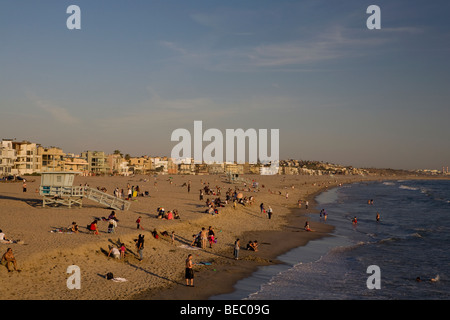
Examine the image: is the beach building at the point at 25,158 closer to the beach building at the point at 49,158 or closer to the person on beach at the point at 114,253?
the beach building at the point at 49,158

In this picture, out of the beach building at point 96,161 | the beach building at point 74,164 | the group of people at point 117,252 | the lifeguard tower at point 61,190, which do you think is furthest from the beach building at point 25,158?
the group of people at point 117,252

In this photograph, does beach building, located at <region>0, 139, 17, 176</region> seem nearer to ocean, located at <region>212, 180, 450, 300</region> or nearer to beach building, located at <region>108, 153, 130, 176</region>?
beach building, located at <region>108, 153, 130, 176</region>

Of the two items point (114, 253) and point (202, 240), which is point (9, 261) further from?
point (202, 240)

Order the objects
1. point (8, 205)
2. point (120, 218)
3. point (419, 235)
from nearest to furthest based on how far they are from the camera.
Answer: point (120, 218), point (8, 205), point (419, 235)

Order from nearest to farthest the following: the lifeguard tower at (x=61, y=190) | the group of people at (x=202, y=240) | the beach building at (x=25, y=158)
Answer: the group of people at (x=202, y=240)
the lifeguard tower at (x=61, y=190)
the beach building at (x=25, y=158)

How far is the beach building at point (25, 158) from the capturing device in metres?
93.0

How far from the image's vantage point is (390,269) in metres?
21.2

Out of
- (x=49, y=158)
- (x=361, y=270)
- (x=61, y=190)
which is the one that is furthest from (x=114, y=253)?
(x=49, y=158)

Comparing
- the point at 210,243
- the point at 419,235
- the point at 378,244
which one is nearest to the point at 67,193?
the point at 210,243

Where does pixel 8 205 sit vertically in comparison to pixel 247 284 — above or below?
above

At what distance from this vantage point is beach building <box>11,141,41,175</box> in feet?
305

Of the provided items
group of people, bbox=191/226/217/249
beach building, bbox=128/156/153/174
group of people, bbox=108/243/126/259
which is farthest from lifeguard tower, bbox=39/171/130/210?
beach building, bbox=128/156/153/174
